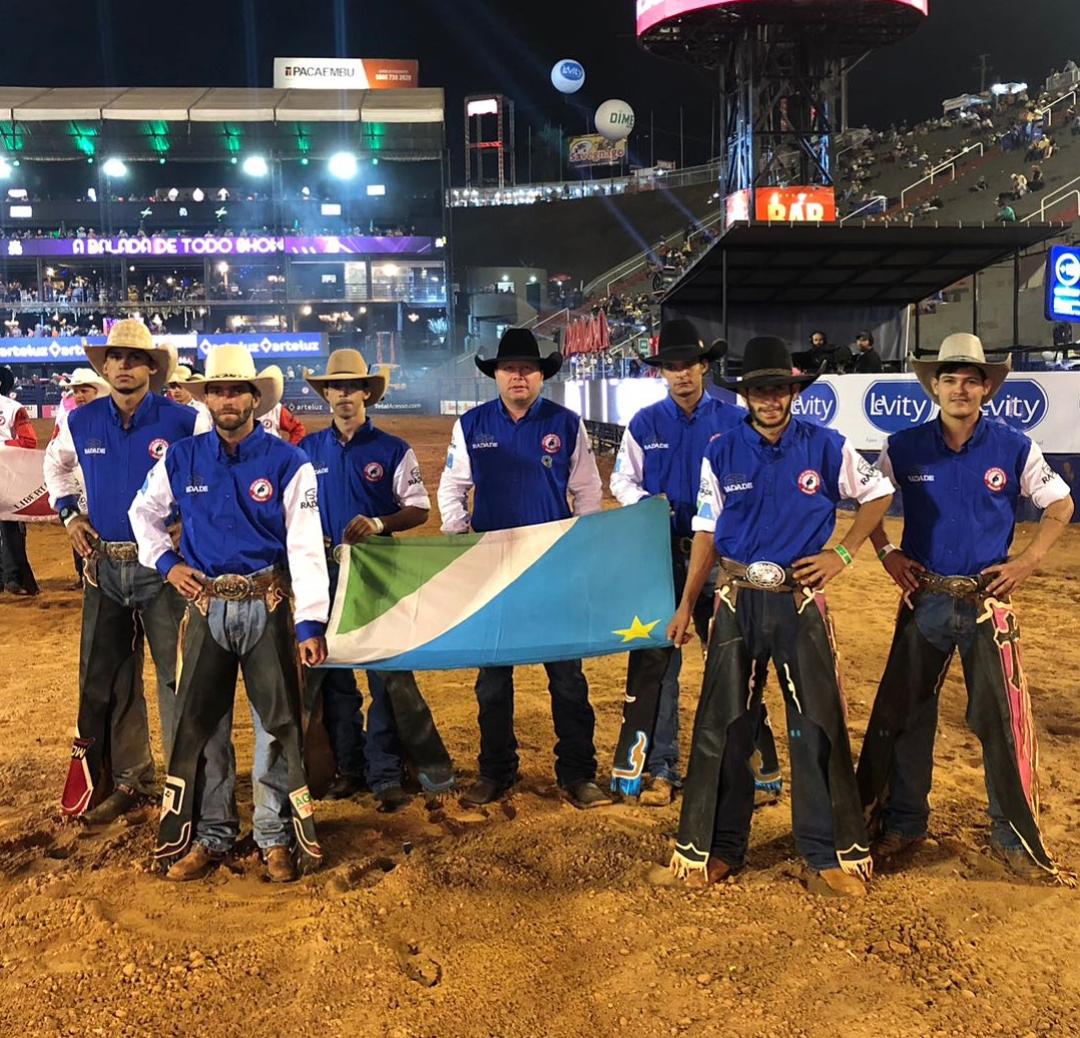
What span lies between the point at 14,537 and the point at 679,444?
7612 millimetres

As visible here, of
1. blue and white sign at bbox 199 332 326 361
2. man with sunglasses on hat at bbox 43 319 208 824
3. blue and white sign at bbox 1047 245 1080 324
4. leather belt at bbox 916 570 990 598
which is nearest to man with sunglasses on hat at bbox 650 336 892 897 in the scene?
leather belt at bbox 916 570 990 598

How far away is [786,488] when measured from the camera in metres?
3.78

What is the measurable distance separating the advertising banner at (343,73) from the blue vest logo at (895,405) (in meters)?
64.1

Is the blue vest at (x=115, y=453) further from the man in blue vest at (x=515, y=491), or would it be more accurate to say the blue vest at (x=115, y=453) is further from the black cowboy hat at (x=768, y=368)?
the black cowboy hat at (x=768, y=368)

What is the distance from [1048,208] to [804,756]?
2628 centimetres

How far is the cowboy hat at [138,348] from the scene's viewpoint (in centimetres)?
456

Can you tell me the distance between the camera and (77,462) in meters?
4.86

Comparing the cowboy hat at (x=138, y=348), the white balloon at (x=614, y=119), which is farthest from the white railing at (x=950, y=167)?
the white balloon at (x=614, y=119)

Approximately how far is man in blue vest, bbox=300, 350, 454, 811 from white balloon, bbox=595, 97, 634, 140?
2916 inches

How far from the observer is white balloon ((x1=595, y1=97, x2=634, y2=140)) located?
237 ft

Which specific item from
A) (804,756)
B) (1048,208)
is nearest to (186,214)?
(1048,208)

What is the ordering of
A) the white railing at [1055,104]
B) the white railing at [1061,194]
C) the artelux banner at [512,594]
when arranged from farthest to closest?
the white railing at [1055,104]
the white railing at [1061,194]
the artelux banner at [512,594]

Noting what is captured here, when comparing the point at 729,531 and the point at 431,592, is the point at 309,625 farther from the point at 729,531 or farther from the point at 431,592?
the point at 729,531

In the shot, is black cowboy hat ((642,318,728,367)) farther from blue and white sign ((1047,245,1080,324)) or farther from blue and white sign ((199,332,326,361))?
blue and white sign ((199,332,326,361))
